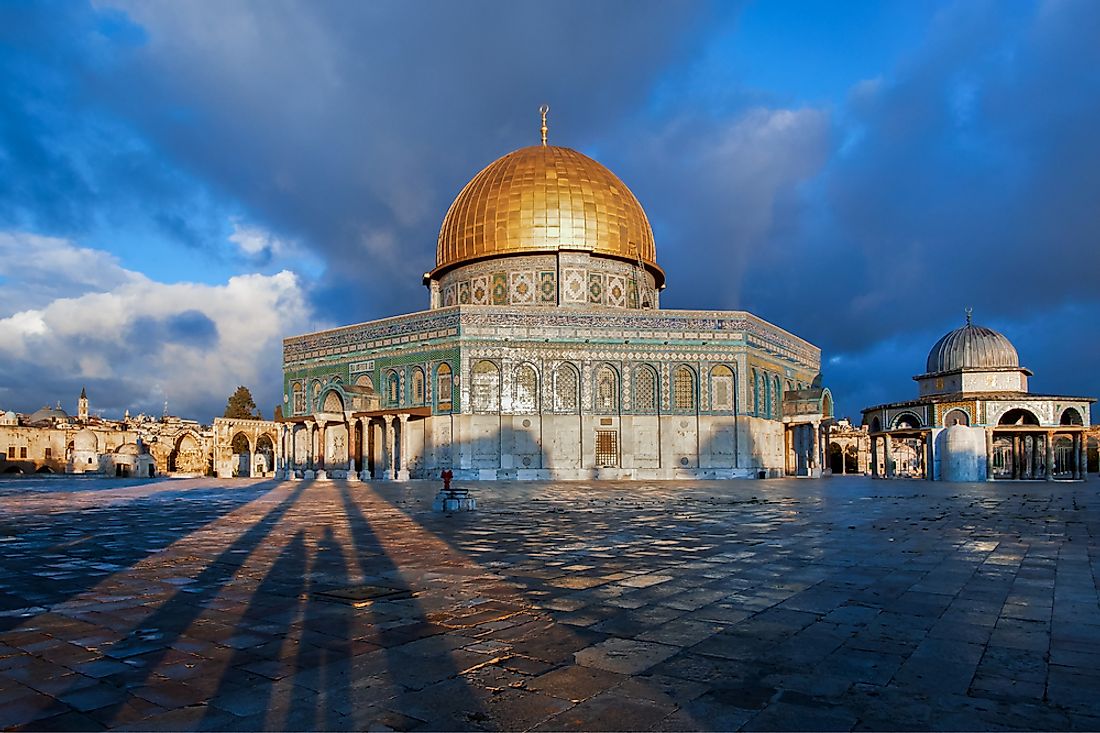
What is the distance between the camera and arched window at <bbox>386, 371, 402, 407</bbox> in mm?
32812

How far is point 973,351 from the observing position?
47438 millimetres

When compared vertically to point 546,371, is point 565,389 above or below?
below

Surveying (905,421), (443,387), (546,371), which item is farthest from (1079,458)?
(443,387)

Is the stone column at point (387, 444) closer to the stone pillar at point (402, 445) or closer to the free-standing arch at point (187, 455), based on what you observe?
the stone pillar at point (402, 445)

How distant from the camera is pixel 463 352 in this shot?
100ft

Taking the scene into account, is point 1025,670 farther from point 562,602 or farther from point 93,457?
point 93,457

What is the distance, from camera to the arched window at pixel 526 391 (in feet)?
101

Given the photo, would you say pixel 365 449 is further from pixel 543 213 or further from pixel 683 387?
pixel 683 387

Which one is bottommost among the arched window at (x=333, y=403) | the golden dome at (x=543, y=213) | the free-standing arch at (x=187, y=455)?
the free-standing arch at (x=187, y=455)

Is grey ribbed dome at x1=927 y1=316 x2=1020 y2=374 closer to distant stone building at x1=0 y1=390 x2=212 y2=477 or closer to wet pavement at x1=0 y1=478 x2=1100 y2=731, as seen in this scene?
wet pavement at x1=0 y1=478 x2=1100 y2=731

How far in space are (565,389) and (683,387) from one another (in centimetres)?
486

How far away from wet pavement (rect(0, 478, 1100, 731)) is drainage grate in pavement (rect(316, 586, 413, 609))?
0.12ft

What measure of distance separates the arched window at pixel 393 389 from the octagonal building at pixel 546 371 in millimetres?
70

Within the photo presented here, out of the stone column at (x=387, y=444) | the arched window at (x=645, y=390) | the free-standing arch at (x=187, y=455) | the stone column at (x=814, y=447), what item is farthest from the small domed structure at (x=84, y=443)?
the stone column at (x=814, y=447)
